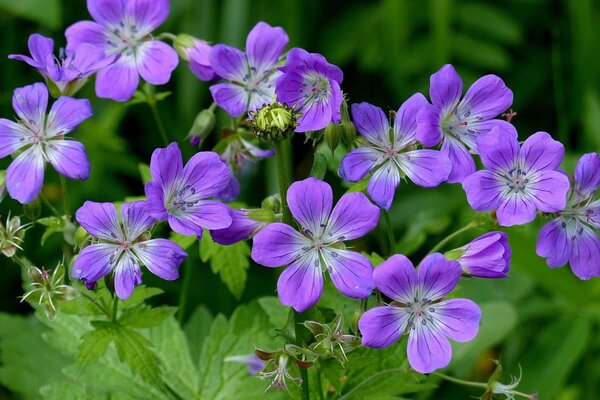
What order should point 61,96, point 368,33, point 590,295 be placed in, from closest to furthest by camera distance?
point 61,96 → point 590,295 → point 368,33

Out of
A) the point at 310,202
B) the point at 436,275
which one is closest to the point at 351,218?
the point at 310,202

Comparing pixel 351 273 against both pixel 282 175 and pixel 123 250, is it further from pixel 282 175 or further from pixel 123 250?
pixel 123 250

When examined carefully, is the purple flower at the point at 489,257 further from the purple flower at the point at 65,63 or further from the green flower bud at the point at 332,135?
Answer: the purple flower at the point at 65,63

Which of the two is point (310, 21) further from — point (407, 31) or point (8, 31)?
point (8, 31)

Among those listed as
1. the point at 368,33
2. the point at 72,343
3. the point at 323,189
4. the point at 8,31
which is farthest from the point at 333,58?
the point at 323,189

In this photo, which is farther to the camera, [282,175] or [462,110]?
[462,110]

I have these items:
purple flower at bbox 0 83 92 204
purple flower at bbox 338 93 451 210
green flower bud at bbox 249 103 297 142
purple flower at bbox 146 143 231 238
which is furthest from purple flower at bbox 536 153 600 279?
purple flower at bbox 0 83 92 204
